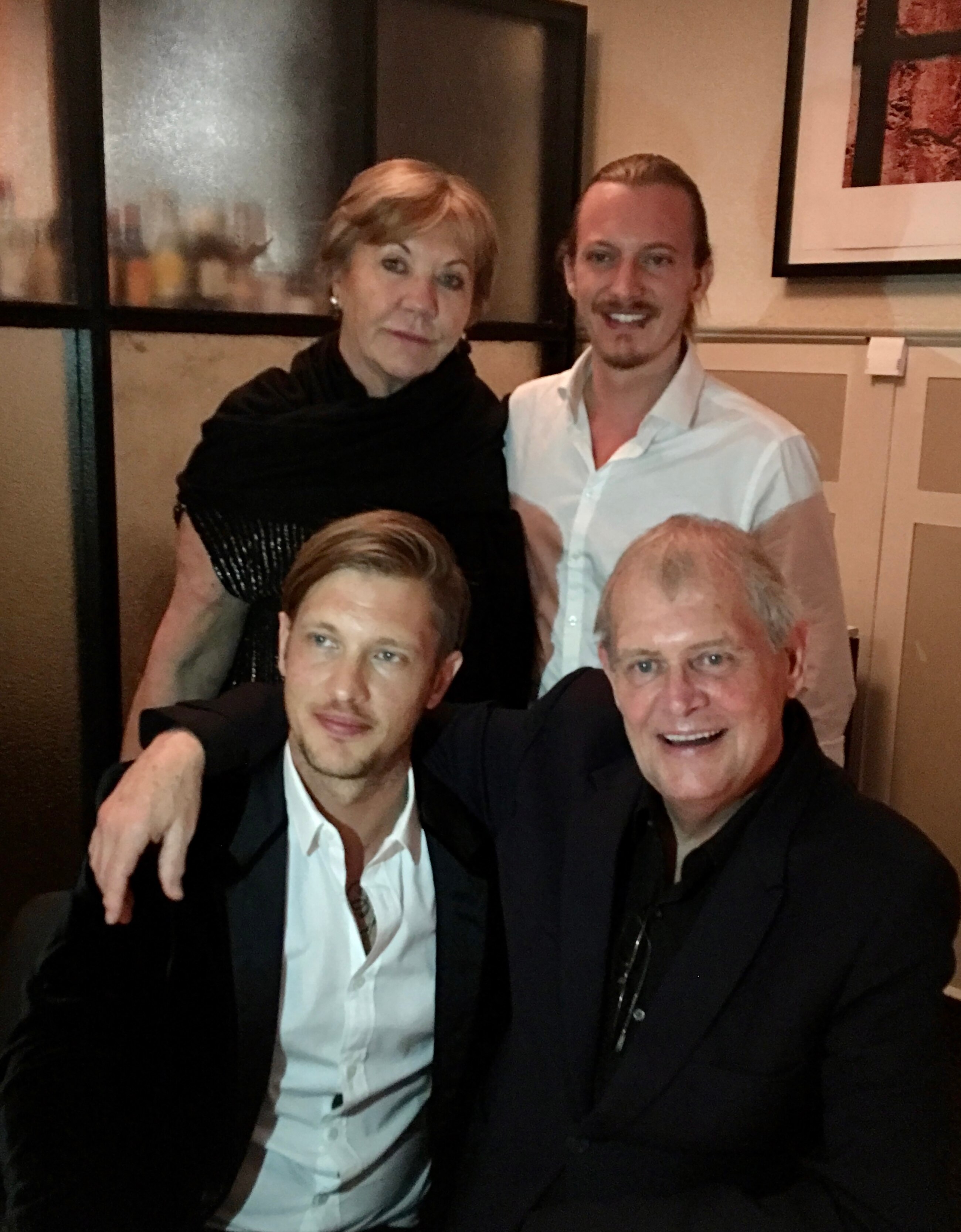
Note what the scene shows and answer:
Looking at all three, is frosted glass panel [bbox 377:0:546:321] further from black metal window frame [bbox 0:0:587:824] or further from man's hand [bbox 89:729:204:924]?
man's hand [bbox 89:729:204:924]

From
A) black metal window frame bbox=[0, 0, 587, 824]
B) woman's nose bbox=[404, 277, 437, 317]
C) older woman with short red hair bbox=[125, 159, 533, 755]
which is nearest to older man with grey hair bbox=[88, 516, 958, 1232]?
older woman with short red hair bbox=[125, 159, 533, 755]

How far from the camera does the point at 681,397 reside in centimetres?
192

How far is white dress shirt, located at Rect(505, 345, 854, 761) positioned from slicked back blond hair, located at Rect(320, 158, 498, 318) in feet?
Answer: 1.14

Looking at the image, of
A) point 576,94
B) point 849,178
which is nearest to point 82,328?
point 576,94

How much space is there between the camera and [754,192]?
2.99 m

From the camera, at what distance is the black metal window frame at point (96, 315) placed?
7.81ft

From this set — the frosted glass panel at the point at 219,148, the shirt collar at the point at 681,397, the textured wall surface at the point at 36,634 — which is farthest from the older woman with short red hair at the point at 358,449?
the frosted glass panel at the point at 219,148

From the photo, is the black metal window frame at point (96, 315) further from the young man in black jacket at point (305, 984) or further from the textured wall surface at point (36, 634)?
the young man in black jacket at point (305, 984)

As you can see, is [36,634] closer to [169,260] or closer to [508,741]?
[169,260]

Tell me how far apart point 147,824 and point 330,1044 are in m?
0.35

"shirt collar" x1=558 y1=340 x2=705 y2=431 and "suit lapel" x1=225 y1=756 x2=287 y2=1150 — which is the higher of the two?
"shirt collar" x1=558 y1=340 x2=705 y2=431

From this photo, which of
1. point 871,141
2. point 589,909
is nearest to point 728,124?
point 871,141

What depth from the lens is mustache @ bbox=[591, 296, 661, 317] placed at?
6.27ft

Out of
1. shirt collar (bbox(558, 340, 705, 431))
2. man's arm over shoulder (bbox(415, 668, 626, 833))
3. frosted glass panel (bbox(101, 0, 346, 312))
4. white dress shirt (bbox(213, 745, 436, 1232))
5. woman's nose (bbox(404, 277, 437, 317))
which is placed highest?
frosted glass panel (bbox(101, 0, 346, 312))
